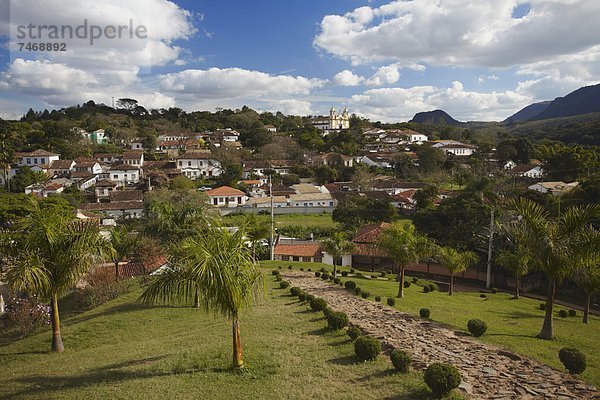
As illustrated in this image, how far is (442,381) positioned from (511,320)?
12.0 meters

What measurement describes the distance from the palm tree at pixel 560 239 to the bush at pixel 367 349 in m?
6.60

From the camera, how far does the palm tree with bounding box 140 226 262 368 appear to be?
8625 mm

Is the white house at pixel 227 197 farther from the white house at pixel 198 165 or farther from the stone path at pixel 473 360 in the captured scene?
the stone path at pixel 473 360

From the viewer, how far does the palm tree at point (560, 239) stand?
494 inches

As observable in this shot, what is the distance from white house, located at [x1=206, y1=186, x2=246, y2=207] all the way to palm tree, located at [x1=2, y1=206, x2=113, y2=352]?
146 feet

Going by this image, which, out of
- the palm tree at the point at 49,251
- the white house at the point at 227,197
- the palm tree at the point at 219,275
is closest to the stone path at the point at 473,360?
the palm tree at the point at 219,275

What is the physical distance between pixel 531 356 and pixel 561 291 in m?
21.5

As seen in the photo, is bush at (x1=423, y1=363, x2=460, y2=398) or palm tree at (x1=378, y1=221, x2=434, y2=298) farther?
palm tree at (x1=378, y1=221, x2=434, y2=298)

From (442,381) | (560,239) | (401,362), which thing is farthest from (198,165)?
(442,381)

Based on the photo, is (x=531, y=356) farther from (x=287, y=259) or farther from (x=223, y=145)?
(x=223, y=145)

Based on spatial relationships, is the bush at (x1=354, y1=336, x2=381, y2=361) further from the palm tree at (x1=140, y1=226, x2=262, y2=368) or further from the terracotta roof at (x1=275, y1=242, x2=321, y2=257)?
the terracotta roof at (x1=275, y1=242, x2=321, y2=257)

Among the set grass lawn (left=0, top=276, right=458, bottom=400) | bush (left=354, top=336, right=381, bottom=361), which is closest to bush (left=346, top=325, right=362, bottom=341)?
grass lawn (left=0, top=276, right=458, bottom=400)

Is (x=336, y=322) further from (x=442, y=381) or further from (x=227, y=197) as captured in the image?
(x=227, y=197)

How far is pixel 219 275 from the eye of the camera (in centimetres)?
862
